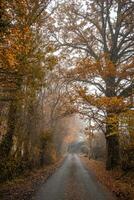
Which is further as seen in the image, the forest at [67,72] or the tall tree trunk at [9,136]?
the tall tree trunk at [9,136]

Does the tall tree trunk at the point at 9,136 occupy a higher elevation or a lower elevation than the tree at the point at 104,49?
lower

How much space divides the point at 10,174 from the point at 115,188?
19.8 feet

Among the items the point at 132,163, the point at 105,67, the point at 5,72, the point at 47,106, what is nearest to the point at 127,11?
Answer: the point at 105,67

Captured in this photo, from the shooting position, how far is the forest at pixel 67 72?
11.3 m

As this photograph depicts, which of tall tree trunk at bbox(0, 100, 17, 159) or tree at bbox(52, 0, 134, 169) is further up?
tree at bbox(52, 0, 134, 169)

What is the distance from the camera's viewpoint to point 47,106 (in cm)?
4281

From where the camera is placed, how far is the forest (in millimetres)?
11266

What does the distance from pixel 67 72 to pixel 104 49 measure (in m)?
4.68

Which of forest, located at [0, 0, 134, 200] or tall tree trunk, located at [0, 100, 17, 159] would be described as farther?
tall tree trunk, located at [0, 100, 17, 159]

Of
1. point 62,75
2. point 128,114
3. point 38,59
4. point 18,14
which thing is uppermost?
point 62,75

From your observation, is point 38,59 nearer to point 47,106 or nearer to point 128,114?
point 128,114

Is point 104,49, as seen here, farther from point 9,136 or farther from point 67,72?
point 9,136

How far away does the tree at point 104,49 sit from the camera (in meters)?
19.0

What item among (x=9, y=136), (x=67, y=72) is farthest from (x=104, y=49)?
(x=9, y=136)
